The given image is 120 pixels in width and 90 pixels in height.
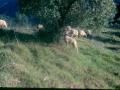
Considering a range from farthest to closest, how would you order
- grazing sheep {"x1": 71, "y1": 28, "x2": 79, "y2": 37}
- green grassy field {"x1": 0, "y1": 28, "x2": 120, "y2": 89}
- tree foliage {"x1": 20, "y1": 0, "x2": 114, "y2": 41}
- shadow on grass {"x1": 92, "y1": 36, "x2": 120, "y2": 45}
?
shadow on grass {"x1": 92, "y1": 36, "x2": 120, "y2": 45}
grazing sheep {"x1": 71, "y1": 28, "x2": 79, "y2": 37}
tree foliage {"x1": 20, "y1": 0, "x2": 114, "y2": 41}
green grassy field {"x1": 0, "y1": 28, "x2": 120, "y2": 89}

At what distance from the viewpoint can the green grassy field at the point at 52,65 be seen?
54.8 ft

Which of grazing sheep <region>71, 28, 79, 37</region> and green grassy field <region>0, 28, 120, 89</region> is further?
grazing sheep <region>71, 28, 79, 37</region>

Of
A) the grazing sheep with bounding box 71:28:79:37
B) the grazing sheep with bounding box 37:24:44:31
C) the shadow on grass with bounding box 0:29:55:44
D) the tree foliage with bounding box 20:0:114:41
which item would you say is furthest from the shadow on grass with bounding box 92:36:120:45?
the shadow on grass with bounding box 0:29:55:44

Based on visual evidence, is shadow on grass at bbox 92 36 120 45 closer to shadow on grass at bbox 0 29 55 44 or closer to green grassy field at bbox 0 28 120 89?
green grassy field at bbox 0 28 120 89

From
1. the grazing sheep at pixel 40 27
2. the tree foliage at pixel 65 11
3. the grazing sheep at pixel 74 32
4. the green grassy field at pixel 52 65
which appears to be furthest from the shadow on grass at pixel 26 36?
the grazing sheep at pixel 74 32

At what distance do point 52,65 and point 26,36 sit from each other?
3.95 metres

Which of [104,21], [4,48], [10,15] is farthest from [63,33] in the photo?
[10,15]

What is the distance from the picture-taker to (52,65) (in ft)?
61.7

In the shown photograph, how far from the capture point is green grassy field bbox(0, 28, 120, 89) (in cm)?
1670

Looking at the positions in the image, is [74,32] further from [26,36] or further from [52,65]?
[52,65]

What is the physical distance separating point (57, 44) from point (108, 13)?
12.7 ft

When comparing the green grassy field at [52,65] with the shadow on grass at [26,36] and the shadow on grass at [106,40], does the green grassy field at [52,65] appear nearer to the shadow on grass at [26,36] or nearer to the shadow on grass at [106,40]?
the shadow on grass at [26,36]

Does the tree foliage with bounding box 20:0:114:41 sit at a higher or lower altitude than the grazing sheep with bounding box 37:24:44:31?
higher

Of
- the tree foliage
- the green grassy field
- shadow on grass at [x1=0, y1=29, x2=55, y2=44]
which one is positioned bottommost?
the green grassy field
